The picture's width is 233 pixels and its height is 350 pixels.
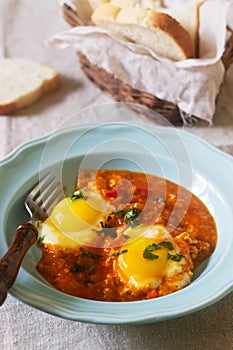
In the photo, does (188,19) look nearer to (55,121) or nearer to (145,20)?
(145,20)

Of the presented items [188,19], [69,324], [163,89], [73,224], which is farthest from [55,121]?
[69,324]

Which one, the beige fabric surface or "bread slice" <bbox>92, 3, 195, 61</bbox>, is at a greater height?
"bread slice" <bbox>92, 3, 195, 61</bbox>

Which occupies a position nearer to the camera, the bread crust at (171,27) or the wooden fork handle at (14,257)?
the wooden fork handle at (14,257)

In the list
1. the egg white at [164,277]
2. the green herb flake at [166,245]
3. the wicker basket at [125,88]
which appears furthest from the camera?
the wicker basket at [125,88]

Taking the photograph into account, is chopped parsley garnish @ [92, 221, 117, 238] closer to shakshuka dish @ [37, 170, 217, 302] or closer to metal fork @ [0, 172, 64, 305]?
shakshuka dish @ [37, 170, 217, 302]

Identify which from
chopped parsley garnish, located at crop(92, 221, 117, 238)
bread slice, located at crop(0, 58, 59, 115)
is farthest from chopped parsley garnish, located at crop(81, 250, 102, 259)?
bread slice, located at crop(0, 58, 59, 115)

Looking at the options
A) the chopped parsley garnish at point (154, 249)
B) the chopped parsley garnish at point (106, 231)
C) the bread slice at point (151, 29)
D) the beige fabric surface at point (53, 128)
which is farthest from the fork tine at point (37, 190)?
the bread slice at point (151, 29)

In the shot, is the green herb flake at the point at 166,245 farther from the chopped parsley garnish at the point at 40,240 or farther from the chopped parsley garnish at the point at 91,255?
the chopped parsley garnish at the point at 40,240

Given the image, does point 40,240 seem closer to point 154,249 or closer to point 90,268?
point 90,268
